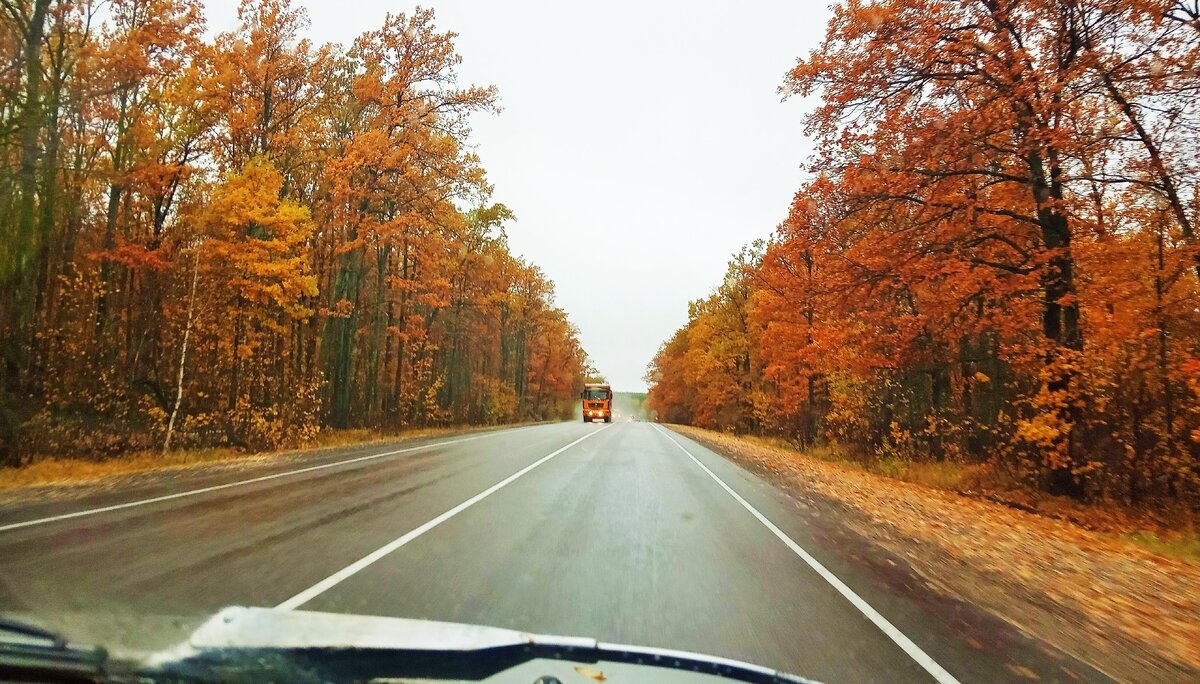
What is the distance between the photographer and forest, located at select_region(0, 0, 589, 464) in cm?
1425

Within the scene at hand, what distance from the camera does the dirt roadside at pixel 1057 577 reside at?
4.85 m

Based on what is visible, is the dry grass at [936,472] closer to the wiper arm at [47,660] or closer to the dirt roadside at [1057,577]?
the dirt roadside at [1057,577]

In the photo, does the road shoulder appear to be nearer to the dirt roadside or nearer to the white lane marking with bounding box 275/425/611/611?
the white lane marking with bounding box 275/425/611/611

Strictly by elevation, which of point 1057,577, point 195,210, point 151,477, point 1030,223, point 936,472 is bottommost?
point 1057,577

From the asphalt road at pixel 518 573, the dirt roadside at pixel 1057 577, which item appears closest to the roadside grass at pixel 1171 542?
the dirt roadside at pixel 1057 577

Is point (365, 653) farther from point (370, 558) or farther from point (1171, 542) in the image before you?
point (1171, 542)

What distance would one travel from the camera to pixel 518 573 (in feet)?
19.3

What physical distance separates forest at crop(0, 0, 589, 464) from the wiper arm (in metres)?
13.3

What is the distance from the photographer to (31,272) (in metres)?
14.3

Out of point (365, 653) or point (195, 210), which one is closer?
point (365, 653)

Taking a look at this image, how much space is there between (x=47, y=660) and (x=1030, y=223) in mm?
16544

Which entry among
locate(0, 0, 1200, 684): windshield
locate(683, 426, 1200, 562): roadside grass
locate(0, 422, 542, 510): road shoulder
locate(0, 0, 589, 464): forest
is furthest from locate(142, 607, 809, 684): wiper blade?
locate(0, 0, 589, 464): forest

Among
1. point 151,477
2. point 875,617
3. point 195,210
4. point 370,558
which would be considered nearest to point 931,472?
point 875,617

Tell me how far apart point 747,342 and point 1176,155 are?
30705mm
